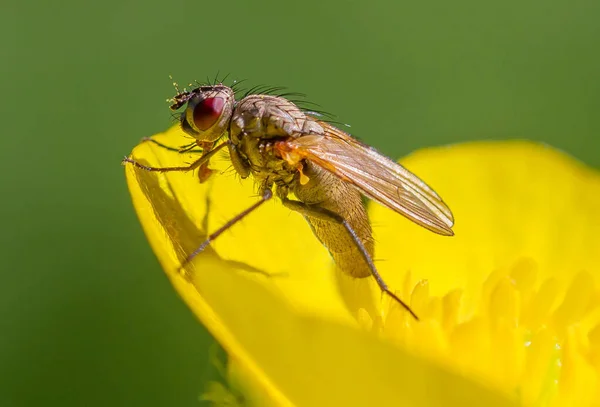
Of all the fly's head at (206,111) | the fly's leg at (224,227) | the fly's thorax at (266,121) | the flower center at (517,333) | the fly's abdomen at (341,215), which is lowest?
the flower center at (517,333)

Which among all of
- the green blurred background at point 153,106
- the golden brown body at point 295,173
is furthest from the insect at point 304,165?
the green blurred background at point 153,106

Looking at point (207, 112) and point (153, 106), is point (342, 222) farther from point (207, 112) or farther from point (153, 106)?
point (153, 106)

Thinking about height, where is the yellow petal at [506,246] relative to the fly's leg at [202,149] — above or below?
below

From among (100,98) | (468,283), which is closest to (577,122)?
(468,283)

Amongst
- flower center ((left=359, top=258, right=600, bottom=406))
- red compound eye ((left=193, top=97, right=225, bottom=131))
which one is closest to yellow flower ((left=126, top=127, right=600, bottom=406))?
flower center ((left=359, top=258, right=600, bottom=406))

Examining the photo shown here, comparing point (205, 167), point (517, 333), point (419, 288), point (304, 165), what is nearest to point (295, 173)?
point (304, 165)

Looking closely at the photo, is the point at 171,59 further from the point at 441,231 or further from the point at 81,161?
the point at 441,231

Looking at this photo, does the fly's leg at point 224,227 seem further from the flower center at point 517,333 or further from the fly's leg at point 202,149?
the flower center at point 517,333
